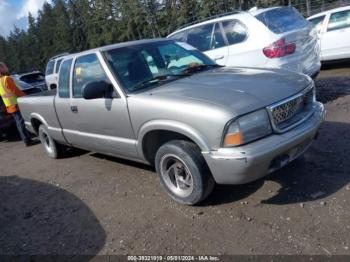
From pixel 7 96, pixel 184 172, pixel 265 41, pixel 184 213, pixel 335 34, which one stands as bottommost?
pixel 184 213

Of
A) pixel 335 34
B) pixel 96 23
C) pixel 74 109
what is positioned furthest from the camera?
pixel 96 23

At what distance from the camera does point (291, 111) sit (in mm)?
3898

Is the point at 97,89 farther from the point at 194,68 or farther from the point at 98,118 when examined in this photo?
the point at 194,68

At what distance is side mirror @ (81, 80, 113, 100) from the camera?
453cm

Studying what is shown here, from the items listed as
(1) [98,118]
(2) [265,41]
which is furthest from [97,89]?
(2) [265,41]

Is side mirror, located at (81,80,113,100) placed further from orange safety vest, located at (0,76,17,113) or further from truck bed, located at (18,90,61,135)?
orange safety vest, located at (0,76,17,113)

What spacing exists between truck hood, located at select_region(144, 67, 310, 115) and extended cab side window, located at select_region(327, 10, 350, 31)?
648cm

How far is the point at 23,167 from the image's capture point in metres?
7.23

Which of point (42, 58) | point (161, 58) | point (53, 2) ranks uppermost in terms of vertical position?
point (53, 2)

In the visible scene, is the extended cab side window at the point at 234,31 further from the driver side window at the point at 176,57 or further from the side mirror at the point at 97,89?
the side mirror at the point at 97,89

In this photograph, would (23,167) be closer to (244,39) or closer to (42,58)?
(244,39)

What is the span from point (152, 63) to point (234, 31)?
10.1 feet

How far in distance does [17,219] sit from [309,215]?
11.4 ft

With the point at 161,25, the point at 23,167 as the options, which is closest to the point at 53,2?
the point at 161,25
